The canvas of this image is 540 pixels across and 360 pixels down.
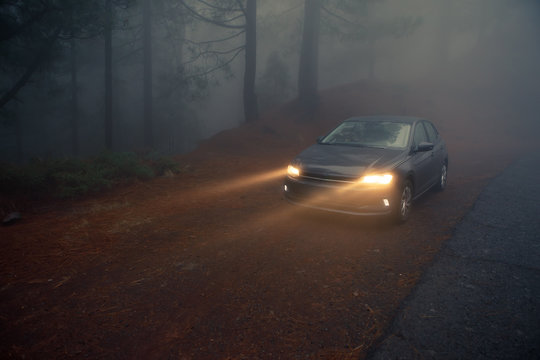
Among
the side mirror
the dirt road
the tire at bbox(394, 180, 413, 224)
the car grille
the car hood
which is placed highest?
the side mirror

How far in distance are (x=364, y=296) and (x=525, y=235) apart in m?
3.33

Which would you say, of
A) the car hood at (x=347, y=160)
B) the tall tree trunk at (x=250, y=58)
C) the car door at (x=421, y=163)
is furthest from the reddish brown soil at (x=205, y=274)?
the tall tree trunk at (x=250, y=58)

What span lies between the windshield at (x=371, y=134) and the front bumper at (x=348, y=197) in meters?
1.36

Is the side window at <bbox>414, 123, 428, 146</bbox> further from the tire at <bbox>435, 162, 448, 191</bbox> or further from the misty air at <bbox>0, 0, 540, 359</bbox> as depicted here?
the tire at <bbox>435, 162, 448, 191</bbox>

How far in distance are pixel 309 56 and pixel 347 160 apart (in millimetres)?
13498

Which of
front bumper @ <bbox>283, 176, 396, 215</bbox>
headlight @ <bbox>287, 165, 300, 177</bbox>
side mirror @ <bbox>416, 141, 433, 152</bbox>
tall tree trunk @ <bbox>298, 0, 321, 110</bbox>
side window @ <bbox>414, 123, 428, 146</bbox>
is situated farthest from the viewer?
tall tree trunk @ <bbox>298, 0, 321, 110</bbox>

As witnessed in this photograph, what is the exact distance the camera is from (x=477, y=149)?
15.6 m

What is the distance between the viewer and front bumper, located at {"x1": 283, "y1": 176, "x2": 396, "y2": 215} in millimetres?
5125

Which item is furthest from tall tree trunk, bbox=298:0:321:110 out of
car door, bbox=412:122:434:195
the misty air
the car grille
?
the car grille

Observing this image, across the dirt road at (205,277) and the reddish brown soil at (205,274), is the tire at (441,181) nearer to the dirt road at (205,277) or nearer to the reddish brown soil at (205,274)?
the reddish brown soil at (205,274)

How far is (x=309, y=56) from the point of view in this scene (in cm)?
1753

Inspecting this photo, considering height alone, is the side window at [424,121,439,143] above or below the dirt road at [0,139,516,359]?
above

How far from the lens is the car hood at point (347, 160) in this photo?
5.25 meters

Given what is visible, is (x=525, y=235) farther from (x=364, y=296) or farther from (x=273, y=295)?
(x=273, y=295)
